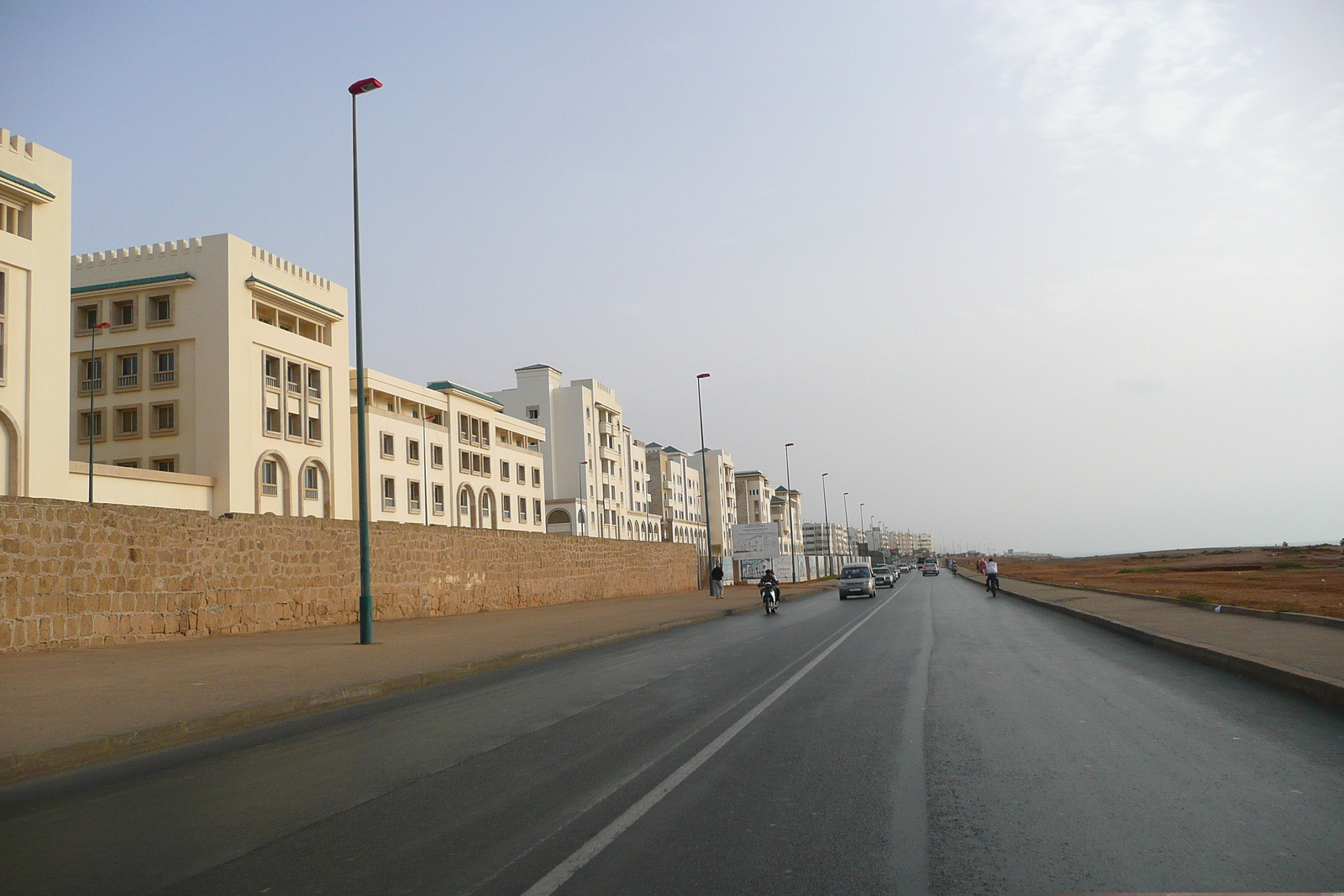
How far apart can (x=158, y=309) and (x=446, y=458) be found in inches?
964

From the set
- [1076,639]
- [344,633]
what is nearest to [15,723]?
[344,633]

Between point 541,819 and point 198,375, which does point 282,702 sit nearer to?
point 541,819

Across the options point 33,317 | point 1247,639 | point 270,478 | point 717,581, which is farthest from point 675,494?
point 1247,639

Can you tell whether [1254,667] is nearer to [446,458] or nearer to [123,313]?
Result: [123,313]

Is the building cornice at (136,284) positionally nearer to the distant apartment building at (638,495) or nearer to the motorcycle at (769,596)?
the motorcycle at (769,596)

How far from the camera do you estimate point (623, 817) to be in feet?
18.8

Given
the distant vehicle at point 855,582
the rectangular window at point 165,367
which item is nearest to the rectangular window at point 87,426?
the rectangular window at point 165,367

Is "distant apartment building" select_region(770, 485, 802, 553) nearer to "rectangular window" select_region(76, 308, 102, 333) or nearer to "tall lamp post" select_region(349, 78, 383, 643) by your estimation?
"rectangular window" select_region(76, 308, 102, 333)

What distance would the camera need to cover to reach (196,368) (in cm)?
4400

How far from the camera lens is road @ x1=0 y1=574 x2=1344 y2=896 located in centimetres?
469

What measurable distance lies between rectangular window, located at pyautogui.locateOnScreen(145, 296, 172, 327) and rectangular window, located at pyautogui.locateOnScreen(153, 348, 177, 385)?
1.43 metres

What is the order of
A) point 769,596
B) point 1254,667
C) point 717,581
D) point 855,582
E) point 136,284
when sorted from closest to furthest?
point 1254,667 → point 769,596 → point 136,284 → point 855,582 → point 717,581

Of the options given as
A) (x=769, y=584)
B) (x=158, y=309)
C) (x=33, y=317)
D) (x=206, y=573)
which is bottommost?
(x=769, y=584)

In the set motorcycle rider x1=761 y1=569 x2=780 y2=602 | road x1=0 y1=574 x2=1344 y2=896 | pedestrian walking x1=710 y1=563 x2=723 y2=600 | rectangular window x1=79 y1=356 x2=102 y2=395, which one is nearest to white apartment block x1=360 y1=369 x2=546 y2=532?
rectangular window x1=79 y1=356 x2=102 y2=395
